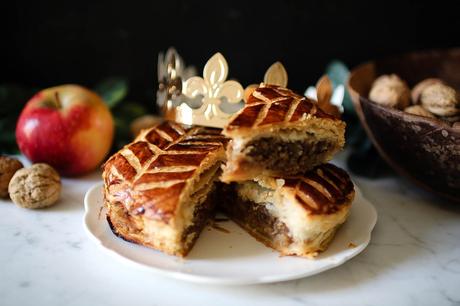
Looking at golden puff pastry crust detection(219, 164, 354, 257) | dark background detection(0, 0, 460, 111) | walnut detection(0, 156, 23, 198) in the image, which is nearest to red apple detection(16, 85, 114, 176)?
walnut detection(0, 156, 23, 198)

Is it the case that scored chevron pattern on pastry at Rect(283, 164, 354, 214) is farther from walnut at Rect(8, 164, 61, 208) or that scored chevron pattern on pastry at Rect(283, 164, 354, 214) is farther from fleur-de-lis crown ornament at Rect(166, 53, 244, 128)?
walnut at Rect(8, 164, 61, 208)

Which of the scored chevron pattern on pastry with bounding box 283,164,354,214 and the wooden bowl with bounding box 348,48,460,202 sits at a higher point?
the wooden bowl with bounding box 348,48,460,202

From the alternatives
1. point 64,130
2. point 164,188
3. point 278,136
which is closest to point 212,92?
point 278,136

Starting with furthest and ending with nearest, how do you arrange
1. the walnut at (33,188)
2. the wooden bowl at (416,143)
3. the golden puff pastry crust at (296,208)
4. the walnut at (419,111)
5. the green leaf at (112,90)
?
the green leaf at (112,90)
the walnut at (419,111)
the walnut at (33,188)
the wooden bowl at (416,143)
the golden puff pastry crust at (296,208)

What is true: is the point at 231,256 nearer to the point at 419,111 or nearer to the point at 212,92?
the point at 212,92

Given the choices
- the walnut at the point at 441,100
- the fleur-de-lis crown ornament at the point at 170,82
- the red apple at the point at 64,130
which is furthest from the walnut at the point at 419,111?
the red apple at the point at 64,130

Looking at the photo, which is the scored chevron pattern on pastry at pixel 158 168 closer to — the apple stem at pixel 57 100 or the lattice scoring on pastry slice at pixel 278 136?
the lattice scoring on pastry slice at pixel 278 136
